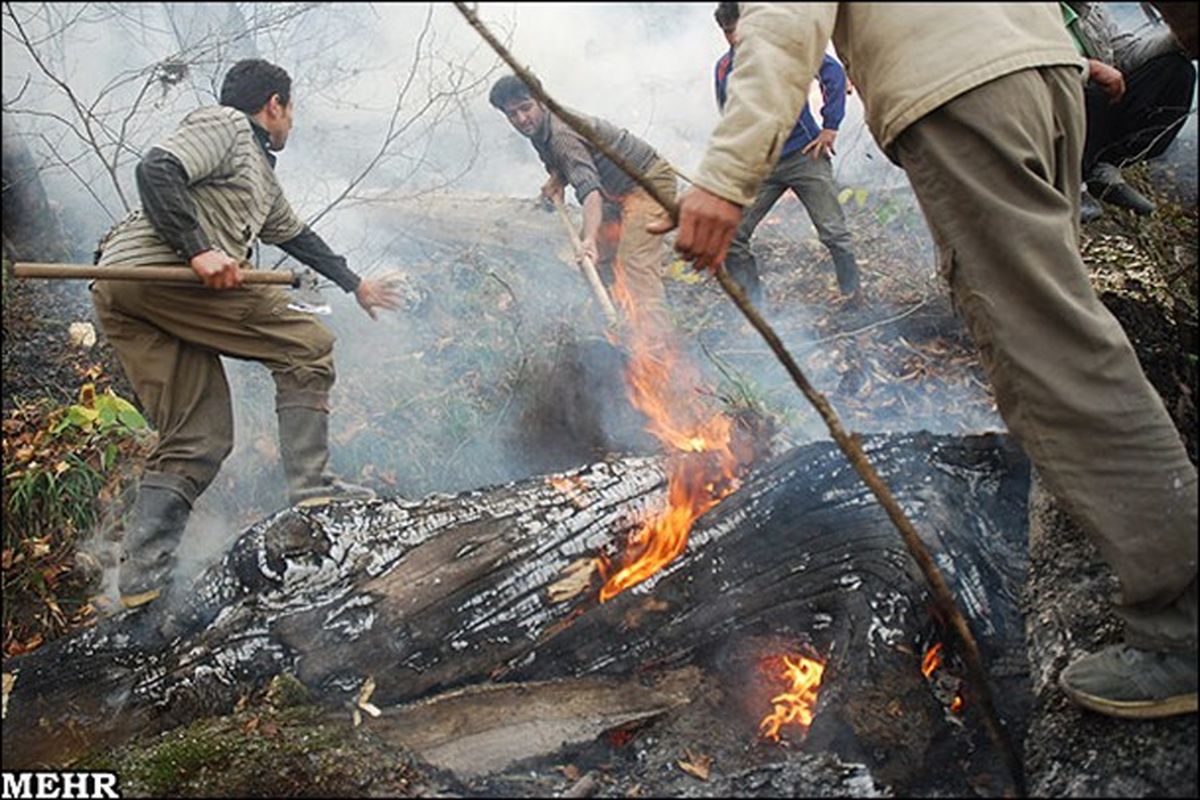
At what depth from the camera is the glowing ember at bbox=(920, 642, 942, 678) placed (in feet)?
9.73

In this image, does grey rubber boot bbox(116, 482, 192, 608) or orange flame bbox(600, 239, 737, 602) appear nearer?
orange flame bbox(600, 239, 737, 602)

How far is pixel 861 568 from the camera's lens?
326 centimetres

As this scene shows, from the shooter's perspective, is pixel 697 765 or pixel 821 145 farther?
pixel 821 145

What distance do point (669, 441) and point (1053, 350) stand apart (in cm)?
275

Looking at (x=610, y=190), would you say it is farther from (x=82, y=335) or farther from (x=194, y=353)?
(x=82, y=335)

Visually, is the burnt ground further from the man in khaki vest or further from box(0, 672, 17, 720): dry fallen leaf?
the man in khaki vest

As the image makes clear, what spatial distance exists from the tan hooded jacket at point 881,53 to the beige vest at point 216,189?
2.90 m

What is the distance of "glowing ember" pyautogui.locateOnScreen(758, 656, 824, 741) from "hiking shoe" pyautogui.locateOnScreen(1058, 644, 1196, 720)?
0.91 m

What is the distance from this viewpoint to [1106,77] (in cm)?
426

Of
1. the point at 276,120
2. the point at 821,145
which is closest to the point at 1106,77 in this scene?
the point at 821,145

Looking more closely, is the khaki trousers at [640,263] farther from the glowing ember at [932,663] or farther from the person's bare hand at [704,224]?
the person's bare hand at [704,224]

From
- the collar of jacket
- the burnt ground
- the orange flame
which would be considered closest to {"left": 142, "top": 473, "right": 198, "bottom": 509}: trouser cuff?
the burnt ground

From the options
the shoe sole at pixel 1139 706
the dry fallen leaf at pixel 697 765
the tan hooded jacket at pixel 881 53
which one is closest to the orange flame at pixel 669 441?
the dry fallen leaf at pixel 697 765

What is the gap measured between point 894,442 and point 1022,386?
4.29 ft
